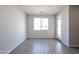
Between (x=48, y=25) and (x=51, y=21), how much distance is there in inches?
17.5

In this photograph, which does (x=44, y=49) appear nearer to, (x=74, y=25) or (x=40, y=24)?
(x=74, y=25)

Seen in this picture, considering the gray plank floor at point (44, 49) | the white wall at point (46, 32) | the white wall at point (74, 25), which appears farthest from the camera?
the white wall at point (46, 32)

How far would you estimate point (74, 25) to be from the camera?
5.32 m

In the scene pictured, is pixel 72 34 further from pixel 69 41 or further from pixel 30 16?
pixel 30 16

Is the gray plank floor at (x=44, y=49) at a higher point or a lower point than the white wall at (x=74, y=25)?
lower

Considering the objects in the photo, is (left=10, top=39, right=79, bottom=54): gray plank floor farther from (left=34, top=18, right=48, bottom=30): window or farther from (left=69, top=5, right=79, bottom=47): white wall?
(left=34, top=18, right=48, bottom=30): window

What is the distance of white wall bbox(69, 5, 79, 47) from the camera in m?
5.27

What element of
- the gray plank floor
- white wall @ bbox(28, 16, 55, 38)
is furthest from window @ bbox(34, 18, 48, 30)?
the gray plank floor

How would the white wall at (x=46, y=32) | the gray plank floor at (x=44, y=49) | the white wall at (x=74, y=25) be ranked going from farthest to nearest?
the white wall at (x=46, y=32), the white wall at (x=74, y=25), the gray plank floor at (x=44, y=49)

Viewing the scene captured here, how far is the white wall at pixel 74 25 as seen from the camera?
5273 millimetres

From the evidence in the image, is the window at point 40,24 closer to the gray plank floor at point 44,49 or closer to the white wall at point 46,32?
the white wall at point 46,32

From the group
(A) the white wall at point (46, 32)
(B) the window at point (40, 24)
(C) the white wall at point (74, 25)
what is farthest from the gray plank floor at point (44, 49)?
(B) the window at point (40, 24)

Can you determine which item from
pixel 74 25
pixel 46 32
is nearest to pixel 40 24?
pixel 46 32

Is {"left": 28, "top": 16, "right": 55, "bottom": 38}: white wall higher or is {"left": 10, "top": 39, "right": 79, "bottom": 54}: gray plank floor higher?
{"left": 28, "top": 16, "right": 55, "bottom": 38}: white wall
